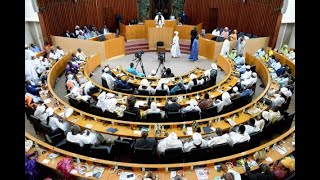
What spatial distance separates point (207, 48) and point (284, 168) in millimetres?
10867

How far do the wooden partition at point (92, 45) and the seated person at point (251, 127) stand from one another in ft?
33.4

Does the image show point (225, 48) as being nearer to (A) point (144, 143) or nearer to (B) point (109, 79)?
(B) point (109, 79)

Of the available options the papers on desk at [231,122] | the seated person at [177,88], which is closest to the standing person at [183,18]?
the seated person at [177,88]

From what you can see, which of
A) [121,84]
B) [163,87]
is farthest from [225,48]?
[121,84]

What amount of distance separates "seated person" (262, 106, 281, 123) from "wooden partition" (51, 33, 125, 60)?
1016cm

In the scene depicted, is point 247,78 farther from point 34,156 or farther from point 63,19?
point 63,19

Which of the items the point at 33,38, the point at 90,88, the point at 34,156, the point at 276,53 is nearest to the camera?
the point at 34,156

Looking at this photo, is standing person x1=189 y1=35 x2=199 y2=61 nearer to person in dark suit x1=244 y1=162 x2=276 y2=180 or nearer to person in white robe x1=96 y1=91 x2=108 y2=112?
person in white robe x1=96 y1=91 x2=108 y2=112

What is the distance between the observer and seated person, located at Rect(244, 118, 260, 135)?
26.4ft

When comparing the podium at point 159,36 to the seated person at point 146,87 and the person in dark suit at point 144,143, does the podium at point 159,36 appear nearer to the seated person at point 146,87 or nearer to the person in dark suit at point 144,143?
the seated person at point 146,87

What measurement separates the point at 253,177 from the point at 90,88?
22.6 ft

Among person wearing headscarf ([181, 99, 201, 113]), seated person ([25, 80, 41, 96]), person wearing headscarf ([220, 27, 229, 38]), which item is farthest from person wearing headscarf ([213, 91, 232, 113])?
person wearing headscarf ([220, 27, 229, 38])

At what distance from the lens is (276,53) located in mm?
14547
